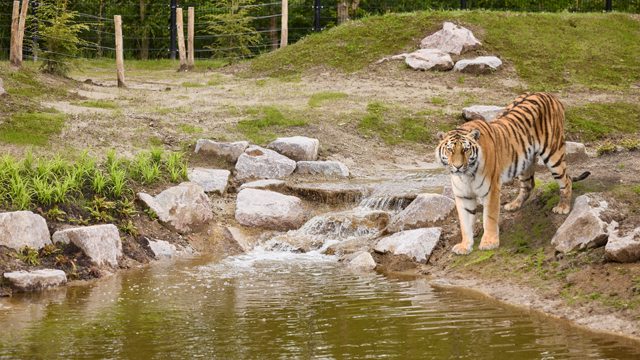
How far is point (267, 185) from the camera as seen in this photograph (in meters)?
9.96

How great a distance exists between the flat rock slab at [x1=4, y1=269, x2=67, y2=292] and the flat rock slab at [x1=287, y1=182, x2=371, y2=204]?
431 cm

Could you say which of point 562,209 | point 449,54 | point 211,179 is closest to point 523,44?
point 449,54

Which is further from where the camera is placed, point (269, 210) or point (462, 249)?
point (269, 210)

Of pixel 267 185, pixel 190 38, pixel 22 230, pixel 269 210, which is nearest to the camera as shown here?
pixel 22 230

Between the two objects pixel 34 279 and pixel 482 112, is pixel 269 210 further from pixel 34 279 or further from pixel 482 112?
pixel 482 112

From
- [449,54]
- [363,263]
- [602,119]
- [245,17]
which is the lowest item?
[363,263]

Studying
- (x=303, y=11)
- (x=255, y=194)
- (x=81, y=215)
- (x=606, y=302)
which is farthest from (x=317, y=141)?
(x=303, y=11)

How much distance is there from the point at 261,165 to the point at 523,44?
11.9 meters

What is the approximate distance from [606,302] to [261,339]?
283cm

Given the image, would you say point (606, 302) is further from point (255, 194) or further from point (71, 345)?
point (255, 194)

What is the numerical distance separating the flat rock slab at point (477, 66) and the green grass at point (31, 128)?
1096 centimetres

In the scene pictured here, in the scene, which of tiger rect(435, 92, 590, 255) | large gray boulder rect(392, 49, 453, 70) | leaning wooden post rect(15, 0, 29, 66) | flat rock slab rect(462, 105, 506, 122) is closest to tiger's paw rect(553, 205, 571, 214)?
tiger rect(435, 92, 590, 255)

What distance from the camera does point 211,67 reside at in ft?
70.9

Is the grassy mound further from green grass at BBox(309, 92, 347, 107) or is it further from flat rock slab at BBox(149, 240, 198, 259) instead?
flat rock slab at BBox(149, 240, 198, 259)
